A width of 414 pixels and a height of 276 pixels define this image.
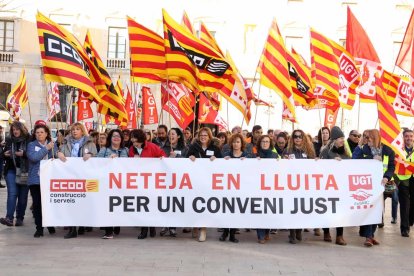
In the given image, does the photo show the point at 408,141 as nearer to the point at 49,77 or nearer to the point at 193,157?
the point at 193,157

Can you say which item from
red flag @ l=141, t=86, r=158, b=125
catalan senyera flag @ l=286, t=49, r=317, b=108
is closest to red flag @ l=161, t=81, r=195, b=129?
catalan senyera flag @ l=286, t=49, r=317, b=108

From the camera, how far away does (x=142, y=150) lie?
1012 cm

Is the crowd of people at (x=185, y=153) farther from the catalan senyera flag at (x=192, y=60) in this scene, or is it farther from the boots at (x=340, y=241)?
the catalan senyera flag at (x=192, y=60)

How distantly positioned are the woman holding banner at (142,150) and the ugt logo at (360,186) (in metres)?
3.02

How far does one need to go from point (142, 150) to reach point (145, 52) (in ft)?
Result: 7.92

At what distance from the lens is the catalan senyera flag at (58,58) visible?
9.77 metres

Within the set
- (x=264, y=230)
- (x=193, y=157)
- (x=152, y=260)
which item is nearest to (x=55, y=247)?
(x=152, y=260)

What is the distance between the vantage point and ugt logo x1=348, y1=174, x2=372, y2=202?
388 inches

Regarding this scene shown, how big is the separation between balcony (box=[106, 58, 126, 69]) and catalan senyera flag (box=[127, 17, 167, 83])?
25078 millimetres

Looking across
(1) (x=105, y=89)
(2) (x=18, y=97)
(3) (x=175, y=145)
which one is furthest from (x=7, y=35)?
(3) (x=175, y=145)

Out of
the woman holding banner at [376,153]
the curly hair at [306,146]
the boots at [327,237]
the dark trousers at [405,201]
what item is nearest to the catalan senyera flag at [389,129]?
the woman holding banner at [376,153]

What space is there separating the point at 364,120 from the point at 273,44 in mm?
26052

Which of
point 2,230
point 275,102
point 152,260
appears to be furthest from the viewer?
point 275,102

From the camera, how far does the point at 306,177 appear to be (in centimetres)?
987
